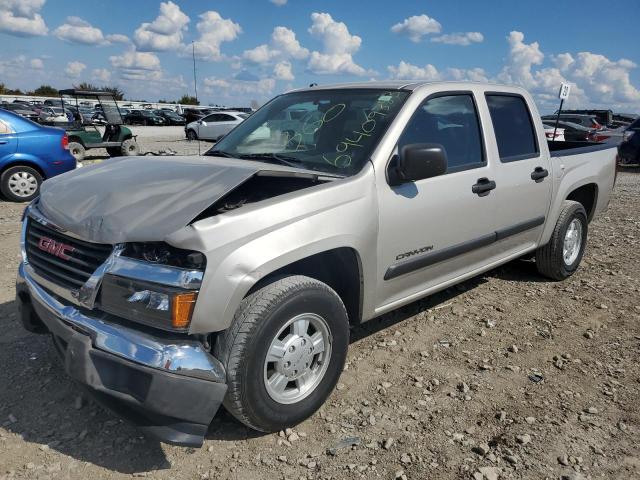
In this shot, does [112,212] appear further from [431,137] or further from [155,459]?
[431,137]

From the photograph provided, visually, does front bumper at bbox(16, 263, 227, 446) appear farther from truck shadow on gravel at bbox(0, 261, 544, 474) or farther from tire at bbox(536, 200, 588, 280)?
tire at bbox(536, 200, 588, 280)

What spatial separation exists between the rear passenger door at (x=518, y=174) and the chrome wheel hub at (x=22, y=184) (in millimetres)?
7515

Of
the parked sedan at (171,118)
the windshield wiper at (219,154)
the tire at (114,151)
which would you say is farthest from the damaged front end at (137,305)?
the parked sedan at (171,118)

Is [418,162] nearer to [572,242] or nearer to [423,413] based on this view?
[423,413]

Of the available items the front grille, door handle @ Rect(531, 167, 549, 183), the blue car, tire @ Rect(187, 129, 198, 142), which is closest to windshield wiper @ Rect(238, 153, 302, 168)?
the front grille

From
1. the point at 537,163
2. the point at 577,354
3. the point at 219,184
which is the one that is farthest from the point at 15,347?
the point at 537,163

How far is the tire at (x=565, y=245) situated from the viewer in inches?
192

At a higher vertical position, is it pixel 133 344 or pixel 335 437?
pixel 133 344

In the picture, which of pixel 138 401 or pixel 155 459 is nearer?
pixel 138 401

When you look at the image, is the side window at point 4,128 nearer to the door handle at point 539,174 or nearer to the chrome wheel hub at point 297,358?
the chrome wheel hub at point 297,358

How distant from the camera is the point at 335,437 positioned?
2723 millimetres

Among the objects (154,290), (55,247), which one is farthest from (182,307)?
(55,247)

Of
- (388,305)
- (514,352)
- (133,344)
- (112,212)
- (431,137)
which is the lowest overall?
(514,352)

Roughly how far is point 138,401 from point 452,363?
2.15 m
